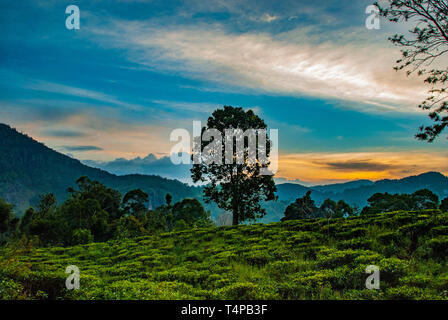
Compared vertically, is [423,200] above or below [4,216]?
above

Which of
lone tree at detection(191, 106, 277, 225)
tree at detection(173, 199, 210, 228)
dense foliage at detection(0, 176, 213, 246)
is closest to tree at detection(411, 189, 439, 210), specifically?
lone tree at detection(191, 106, 277, 225)

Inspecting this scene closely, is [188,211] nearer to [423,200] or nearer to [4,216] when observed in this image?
[4,216]

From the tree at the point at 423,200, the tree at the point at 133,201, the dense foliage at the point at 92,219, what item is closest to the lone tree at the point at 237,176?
the dense foliage at the point at 92,219

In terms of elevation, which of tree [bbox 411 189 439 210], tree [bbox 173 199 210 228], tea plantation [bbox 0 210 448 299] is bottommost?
tea plantation [bbox 0 210 448 299]

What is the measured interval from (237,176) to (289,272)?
20.9 meters

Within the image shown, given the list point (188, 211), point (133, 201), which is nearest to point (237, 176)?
point (188, 211)

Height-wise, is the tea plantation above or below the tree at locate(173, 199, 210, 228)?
below

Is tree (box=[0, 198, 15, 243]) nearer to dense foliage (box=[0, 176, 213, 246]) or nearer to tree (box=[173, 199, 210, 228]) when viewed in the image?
dense foliage (box=[0, 176, 213, 246])

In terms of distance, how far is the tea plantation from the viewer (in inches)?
329

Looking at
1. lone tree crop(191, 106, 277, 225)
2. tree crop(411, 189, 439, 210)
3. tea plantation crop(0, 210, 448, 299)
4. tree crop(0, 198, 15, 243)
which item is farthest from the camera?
tree crop(0, 198, 15, 243)

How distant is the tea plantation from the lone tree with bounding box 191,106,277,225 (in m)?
15.0

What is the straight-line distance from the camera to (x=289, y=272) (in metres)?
10.6
